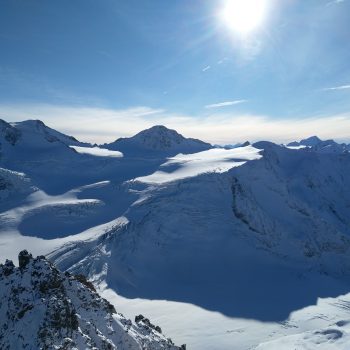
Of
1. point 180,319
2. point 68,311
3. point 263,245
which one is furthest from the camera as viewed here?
point 263,245

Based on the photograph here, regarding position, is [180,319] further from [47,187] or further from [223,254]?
[47,187]

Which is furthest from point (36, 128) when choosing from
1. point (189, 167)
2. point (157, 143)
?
point (189, 167)

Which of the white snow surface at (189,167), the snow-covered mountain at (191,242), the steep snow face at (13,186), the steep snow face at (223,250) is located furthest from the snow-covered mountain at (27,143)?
the steep snow face at (223,250)

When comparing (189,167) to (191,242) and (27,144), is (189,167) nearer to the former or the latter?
(191,242)

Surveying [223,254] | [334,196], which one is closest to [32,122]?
[223,254]

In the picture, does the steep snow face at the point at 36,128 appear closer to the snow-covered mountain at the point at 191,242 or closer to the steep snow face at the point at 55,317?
the snow-covered mountain at the point at 191,242

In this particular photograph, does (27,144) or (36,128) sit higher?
(36,128)
